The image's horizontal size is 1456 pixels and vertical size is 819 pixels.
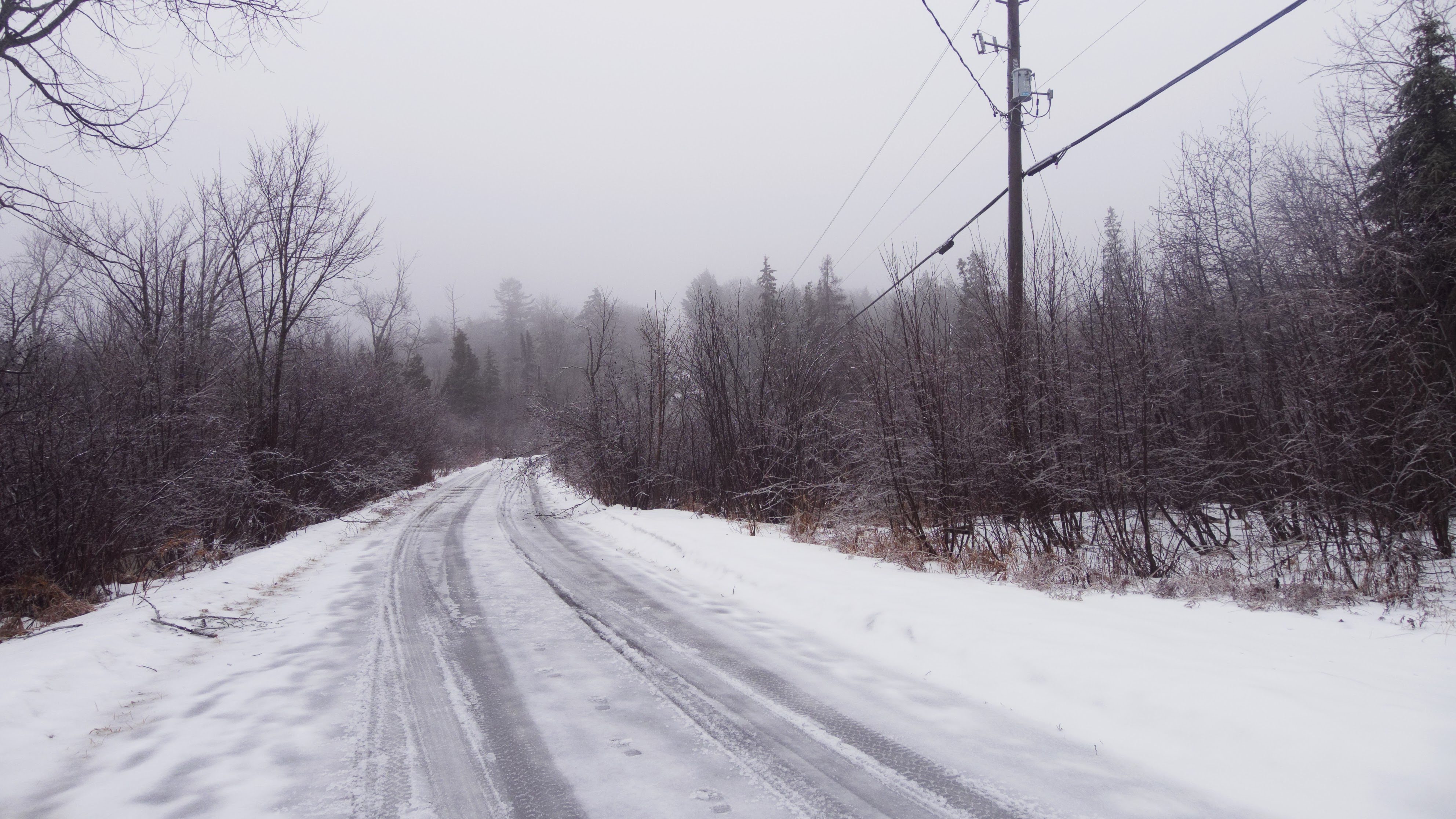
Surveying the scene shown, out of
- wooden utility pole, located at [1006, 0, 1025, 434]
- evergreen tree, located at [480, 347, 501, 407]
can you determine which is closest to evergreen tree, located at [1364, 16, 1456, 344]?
wooden utility pole, located at [1006, 0, 1025, 434]

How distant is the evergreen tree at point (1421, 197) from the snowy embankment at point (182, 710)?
31.6 feet

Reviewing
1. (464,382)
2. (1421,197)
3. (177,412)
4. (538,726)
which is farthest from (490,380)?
(538,726)

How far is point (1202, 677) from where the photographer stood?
3.99 metres

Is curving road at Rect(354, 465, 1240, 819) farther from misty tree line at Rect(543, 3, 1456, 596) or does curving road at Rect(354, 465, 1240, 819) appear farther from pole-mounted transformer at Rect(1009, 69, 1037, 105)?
pole-mounted transformer at Rect(1009, 69, 1037, 105)

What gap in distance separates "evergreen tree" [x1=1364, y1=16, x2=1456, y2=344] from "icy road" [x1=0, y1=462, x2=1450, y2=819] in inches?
186

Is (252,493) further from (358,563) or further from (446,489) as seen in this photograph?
(446,489)

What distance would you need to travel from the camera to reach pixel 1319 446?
678 centimetres

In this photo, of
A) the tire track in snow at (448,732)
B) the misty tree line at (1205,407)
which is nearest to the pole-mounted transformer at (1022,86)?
the misty tree line at (1205,407)

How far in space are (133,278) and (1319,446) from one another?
64.8 feet

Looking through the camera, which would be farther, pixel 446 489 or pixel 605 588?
pixel 446 489

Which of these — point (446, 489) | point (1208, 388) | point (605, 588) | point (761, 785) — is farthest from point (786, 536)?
point (446, 489)

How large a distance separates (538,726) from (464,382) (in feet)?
220

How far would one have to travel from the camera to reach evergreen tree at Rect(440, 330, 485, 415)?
214 ft

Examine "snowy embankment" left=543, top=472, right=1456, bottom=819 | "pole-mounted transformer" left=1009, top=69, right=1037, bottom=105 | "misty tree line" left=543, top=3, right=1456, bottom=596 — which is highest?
"pole-mounted transformer" left=1009, top=69, right=1037, bottom=105
